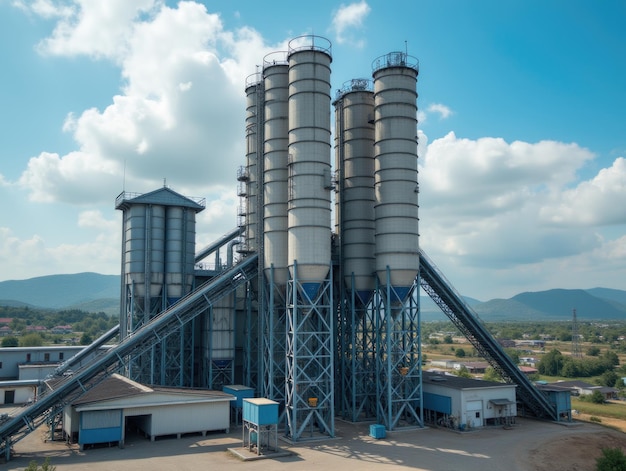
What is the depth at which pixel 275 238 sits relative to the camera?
4612 cm

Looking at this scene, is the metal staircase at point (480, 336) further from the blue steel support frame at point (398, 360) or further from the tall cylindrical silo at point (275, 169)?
the tall cylindrical silo at point (275, 169)

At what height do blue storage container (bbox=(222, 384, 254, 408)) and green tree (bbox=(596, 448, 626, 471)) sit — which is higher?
blue storage container (bbox=(222, 384, 254, 408))

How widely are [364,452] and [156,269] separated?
27.0 m

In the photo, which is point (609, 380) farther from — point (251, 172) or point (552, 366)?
point (251, 172)

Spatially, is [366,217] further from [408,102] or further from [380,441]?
[380,441]

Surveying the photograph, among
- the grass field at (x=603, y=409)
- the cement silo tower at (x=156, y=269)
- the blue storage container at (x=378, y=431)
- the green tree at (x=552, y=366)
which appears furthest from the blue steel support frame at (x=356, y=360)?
the green tree at (x=552, y=366)

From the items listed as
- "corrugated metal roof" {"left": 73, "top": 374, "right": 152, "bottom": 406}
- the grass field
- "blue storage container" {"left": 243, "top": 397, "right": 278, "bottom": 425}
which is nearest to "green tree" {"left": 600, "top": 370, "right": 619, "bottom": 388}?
the grass field

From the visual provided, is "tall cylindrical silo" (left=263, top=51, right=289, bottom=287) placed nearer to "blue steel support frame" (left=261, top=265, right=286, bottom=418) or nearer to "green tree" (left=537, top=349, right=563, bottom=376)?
"blue steel support frame" (left=261, top=265, right=286, bottom=418)

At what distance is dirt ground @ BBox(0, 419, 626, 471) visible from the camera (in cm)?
3416

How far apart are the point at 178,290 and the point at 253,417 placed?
790 inches

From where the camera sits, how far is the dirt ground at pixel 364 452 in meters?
34.2

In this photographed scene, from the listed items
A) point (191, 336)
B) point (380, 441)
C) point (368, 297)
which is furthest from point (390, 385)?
point (191, 336)

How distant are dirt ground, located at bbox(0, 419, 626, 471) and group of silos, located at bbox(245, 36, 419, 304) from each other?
11.6 meters

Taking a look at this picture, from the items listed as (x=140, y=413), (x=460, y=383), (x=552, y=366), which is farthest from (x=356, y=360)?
(x=552, y=366)
